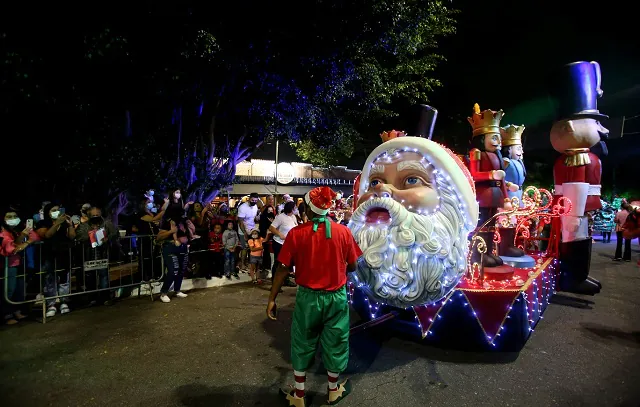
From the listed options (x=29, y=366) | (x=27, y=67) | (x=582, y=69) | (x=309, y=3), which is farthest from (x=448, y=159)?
(x=27, y=67)

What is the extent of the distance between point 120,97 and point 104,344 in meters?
6.22

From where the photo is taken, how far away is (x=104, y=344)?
4816 mm

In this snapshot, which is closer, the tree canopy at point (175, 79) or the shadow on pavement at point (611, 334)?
the shadow on pavement at point (611, 334)

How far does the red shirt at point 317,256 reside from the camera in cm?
336

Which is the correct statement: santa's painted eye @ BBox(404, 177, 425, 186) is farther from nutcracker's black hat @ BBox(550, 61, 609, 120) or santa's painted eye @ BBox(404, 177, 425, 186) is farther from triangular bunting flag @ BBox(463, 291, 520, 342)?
nutcracker's black hat @ BBox(550, 61, 609, 120)

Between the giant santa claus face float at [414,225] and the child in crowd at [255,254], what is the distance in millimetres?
4272

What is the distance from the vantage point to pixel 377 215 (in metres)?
3.81

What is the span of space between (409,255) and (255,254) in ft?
16.3

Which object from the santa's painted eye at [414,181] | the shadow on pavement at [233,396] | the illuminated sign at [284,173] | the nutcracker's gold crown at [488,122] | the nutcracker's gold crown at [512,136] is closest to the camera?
the shadow on pavement at [233,396]

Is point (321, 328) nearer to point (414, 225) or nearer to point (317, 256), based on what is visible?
point (317, 256)

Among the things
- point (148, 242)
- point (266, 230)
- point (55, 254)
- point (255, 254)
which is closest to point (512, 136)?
point (266, 230)

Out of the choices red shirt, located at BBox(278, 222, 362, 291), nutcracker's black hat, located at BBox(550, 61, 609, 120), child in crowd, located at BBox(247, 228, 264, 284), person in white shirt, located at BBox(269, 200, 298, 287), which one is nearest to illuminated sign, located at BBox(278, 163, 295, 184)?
child in crowd, located at BBox(247, 228, 264, 284)

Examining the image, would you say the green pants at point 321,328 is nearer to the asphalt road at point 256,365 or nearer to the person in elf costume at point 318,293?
the person in elf costume at point 318,293

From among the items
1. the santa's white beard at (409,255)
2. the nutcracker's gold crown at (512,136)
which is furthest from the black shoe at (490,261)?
the nutcracker's gold crown at (512,136)
